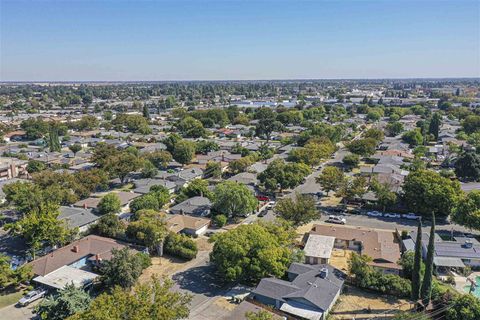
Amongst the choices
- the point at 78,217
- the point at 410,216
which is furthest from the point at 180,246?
the point at 410,216

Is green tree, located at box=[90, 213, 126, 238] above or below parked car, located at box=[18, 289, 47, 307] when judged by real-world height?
above

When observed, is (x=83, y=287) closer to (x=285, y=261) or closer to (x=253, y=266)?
(x=253, y=266)

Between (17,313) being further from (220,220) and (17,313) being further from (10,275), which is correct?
(220,220)

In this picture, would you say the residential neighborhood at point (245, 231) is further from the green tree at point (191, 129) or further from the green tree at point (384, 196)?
the green tree at point (191, 129)

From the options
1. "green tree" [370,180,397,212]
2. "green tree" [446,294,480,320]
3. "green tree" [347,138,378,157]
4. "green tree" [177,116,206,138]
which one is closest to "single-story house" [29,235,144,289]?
"green tree" [446,294,480,320]

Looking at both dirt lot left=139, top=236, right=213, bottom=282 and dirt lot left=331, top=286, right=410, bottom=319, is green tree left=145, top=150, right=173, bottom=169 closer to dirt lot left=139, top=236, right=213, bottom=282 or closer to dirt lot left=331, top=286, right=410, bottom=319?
dirt lot left=139, top=236, right=213, bottom=282

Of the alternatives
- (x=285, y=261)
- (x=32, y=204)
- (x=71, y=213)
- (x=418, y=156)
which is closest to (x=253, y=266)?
(x=285, y=261)

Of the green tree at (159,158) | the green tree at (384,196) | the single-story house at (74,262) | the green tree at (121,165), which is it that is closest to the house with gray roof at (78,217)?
the single-story house at (74,262)
